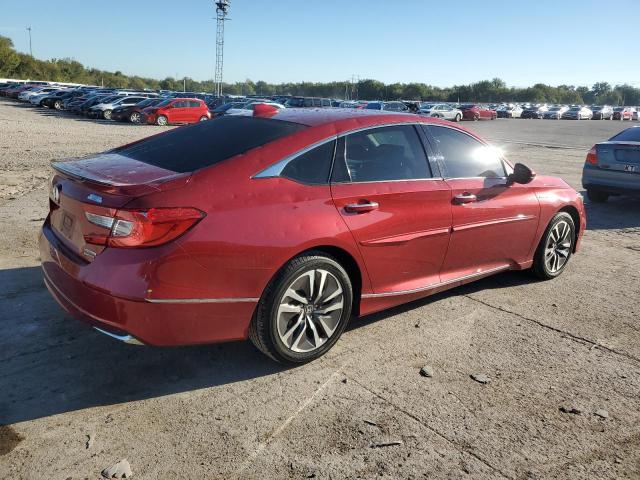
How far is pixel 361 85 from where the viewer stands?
12425cm

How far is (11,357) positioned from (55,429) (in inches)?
36.4

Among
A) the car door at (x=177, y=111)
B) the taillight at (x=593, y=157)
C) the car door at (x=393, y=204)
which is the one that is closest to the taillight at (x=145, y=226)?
the car door at (x=393, y=204)

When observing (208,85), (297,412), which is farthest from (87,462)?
(208,85)

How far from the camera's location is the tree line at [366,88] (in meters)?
93.1

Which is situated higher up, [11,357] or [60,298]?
[60,298]

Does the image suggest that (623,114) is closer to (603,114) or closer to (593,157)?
(603,114)

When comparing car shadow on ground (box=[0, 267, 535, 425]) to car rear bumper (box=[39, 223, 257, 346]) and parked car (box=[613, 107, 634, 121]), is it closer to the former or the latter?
car rear bumper (box=[39, 223, 257, 346])

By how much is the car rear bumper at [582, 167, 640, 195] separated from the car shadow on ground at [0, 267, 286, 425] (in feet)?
26.0

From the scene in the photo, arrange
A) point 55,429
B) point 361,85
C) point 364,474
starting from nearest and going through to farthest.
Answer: point 364,474 → point 55,429 → point 361,85

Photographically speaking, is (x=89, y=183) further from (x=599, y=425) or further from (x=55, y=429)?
(x=599, y=425)

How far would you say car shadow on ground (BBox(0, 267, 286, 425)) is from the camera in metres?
3.17

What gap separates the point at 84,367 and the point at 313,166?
76.9 inches

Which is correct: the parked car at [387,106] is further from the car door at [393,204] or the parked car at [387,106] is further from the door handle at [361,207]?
the door handle at [361,207]

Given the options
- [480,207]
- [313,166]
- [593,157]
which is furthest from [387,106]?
[313,166]
